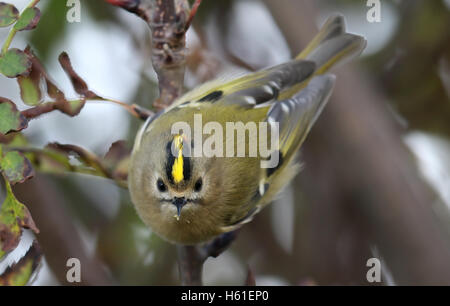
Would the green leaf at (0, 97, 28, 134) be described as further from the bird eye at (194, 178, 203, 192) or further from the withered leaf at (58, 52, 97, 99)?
the bird eye at (194, 178, 203, 192)

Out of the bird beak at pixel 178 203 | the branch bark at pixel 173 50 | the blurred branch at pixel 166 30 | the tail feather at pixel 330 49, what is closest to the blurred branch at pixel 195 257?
the branch bark at pixel 173 50

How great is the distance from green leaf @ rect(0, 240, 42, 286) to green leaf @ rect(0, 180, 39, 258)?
0.05m

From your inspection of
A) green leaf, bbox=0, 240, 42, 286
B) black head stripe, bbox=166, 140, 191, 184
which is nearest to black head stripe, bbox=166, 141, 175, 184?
black head stripe, bbox=166, 140, 191, 184

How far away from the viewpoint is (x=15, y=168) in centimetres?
106

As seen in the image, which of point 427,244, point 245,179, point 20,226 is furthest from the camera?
point 245,179

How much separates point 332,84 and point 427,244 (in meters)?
0.66

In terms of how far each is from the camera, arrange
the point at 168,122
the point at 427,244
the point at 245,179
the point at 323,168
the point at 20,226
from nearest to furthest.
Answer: the point at 20,226 < the point at 427,244 < the point at 168,122 < the point at 245,179 < the point at 323,168

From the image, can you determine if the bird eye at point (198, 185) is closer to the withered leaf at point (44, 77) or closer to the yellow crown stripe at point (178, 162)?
the yellow crown stripe at point (178, 162)

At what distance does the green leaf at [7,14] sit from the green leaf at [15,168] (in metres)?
0.24

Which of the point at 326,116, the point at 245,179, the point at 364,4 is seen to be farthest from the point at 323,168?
the point at 364,4

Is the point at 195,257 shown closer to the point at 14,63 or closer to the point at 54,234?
→ the point at 54,234

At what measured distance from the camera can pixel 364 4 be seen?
249cm

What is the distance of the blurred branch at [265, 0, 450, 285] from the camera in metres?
1.71

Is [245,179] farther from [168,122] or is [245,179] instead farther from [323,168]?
Result: [323,168]
